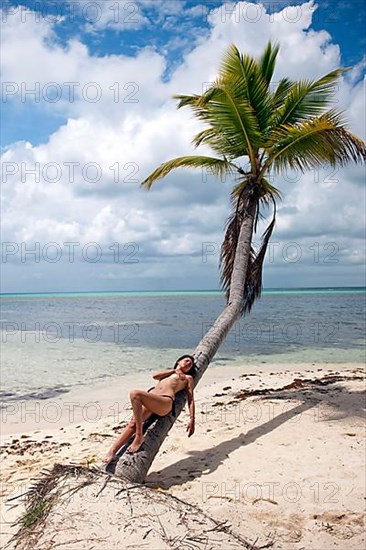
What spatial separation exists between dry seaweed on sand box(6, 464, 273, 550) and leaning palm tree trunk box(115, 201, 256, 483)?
0.81m

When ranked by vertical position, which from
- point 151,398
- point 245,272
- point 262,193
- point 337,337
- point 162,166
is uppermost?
point 162,166

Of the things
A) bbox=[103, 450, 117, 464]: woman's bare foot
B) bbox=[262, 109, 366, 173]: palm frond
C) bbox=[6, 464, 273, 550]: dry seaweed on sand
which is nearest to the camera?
bbox=[6, 464, 273, 550]: dry seaweed on sand

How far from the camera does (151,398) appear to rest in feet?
21.1

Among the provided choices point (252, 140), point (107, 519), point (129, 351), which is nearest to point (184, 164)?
point (252, 140)

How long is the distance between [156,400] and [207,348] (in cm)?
185

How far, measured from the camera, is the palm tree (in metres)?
9.43

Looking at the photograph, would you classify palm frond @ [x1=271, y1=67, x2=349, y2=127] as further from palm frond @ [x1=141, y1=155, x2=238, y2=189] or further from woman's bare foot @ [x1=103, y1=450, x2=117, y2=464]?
woman's bare foot @ [x1=103, y1=450, x2=117, y2=464]

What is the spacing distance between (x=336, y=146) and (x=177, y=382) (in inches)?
231

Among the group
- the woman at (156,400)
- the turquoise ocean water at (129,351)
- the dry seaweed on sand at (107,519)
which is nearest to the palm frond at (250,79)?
the woman at (156,400)

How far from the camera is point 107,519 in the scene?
4625 millimetres

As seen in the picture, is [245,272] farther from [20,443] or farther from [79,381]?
[79,381]

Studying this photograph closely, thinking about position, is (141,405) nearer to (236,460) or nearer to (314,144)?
(236,460)

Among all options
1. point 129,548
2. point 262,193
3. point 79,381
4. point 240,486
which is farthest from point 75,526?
point 79,381

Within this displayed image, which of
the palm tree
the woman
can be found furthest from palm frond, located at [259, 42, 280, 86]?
the woman
